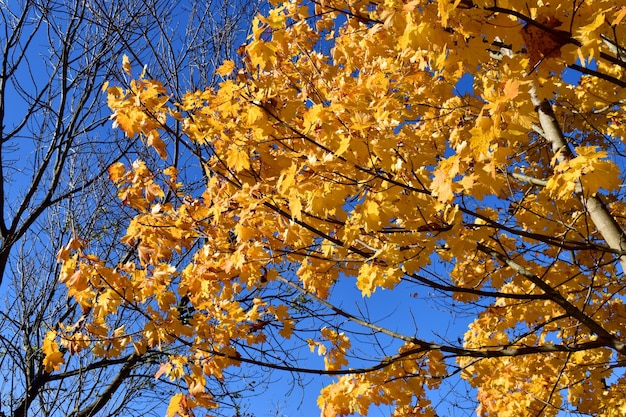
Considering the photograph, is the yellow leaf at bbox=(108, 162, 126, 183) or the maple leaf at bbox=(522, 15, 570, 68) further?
the yellow leaf at bbox=(108, 162, 126, 183)

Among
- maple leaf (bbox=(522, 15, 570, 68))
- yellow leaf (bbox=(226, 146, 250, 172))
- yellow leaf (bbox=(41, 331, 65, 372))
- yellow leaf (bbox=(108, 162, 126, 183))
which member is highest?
yellow leaf (bbox=(108, 162, 126, 183))

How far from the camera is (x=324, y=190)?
2043 millimetres

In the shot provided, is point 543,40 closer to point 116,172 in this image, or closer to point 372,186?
point 372,186

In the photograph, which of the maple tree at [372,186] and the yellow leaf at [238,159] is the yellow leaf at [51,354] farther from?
the yellow leaf at [238,159]

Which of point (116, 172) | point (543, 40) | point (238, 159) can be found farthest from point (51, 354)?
point (543, 40)

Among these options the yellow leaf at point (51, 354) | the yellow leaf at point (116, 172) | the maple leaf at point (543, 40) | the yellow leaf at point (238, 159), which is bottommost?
the yellow leaf at point (51, 354)

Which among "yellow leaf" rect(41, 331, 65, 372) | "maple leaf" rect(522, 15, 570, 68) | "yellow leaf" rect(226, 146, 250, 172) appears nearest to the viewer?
"maple leaf" rect(522, 15, 570, 68)

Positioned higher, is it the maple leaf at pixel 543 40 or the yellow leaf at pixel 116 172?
the yellow leaf at pixel 116 172

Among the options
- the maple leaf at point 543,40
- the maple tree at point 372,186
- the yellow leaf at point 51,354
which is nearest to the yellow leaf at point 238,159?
the maple tree at point 372,186

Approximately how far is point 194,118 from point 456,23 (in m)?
1.58

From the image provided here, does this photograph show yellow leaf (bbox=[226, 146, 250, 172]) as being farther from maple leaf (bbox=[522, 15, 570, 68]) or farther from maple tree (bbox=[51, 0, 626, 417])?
maple leaf (bbox=[522, 15, 570, 68])

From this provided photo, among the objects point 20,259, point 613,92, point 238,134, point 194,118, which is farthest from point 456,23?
point 20,259

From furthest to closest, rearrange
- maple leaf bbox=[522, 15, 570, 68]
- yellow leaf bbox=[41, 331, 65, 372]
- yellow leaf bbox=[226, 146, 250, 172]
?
yellow leaf bbox=[41, 331, 65, 372], yellow leaf bbox=[226, 146, 250, 172], maple leaf bbox=[522, 15, 570, 68]

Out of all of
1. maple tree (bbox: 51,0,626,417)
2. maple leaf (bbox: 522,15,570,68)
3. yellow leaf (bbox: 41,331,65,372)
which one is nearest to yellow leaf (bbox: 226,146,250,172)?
maple tree (bbox: 51,0,626,417)
